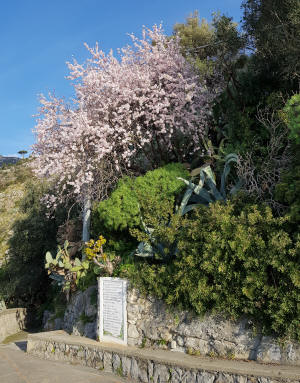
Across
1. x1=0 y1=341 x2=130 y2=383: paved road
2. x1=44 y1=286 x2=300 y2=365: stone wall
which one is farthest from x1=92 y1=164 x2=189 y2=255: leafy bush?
x1=0 y1=341 x2=130 y2=383: paved road

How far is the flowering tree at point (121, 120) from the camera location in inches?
484

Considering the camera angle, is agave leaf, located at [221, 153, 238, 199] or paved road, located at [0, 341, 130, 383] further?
agave leaf, located at [221, 153, 238, 199]

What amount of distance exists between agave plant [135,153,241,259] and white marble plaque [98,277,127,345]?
0.95 metres

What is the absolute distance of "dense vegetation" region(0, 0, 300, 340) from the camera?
6.35 metres

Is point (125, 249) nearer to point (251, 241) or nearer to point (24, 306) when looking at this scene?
point (251, 241)

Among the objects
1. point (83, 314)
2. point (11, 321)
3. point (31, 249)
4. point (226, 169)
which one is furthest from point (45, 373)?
point (31, 249)

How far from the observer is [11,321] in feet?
55.4

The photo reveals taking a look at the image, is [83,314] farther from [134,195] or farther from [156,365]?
[156,365]

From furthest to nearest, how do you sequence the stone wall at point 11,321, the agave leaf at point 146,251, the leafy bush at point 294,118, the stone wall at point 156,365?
1. the stone wall at point 11,321
2. the agave leaf at point 146,251
3. the leafy bush at point 294,118
4. the stone wall at point 156,365

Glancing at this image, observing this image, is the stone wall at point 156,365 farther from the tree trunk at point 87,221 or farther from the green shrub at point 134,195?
the tree trunk at point 87,221

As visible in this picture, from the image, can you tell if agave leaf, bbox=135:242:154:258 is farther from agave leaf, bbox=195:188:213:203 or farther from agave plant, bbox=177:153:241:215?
agave leaf, bbox=195:188:213:203

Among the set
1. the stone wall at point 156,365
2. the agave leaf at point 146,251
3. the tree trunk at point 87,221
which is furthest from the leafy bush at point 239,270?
the tree trunk at point 87,221

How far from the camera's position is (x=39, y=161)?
13133mm

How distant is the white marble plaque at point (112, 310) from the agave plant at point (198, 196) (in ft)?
3.11
